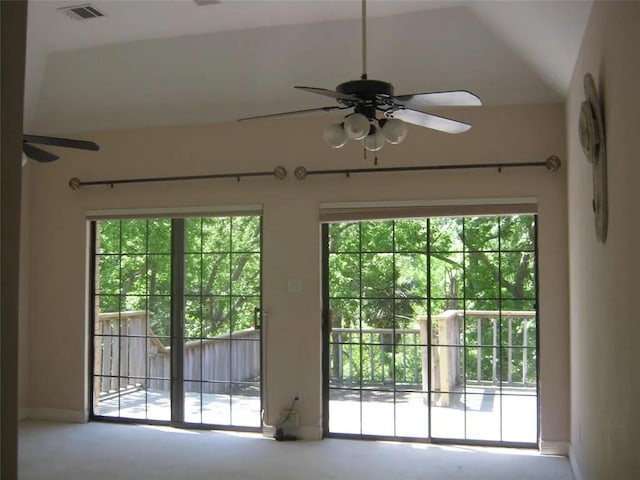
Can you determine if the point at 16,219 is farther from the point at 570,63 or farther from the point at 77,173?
the point at 77,173

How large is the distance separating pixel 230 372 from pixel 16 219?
484 cm

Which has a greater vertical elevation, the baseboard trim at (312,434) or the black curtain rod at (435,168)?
the black curtain rod at (435,168)

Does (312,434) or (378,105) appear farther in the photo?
(312,434)

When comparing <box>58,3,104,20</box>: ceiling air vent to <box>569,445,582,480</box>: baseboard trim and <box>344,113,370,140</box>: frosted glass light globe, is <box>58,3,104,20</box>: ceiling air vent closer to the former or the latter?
<box>344,113,370,140</box>: frosted glass light globe

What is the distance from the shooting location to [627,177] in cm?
215

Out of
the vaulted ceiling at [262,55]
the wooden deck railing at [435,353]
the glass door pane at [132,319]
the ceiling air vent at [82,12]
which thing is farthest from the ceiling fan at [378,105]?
the glass door pane at [132,319]

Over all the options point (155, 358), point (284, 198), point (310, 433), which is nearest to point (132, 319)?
point (155, 358)

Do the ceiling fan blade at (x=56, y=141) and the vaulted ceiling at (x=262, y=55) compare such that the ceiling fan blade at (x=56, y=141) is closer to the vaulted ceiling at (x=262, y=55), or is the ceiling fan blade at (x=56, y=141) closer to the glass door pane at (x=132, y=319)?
the vaulted ceiling at (x=262, y=55)

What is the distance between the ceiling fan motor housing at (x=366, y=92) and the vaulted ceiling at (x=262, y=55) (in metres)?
1.40

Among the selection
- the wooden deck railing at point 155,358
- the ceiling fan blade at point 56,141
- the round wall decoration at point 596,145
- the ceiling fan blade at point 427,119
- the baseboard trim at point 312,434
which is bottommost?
the baseboard trim at point 312,434

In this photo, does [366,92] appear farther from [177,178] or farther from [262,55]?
[177,178]

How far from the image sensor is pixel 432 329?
485cm

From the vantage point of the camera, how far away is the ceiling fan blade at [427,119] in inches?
121

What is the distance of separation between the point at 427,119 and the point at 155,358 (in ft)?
11.6
